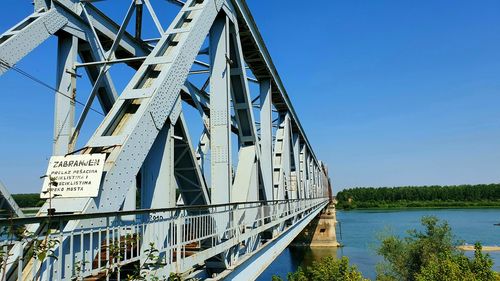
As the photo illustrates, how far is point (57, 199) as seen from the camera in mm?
4375

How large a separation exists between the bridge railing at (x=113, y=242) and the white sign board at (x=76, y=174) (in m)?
0.37

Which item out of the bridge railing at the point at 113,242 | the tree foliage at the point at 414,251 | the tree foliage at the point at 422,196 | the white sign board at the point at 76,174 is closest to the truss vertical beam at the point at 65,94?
the bridge railing at the point at 113,242

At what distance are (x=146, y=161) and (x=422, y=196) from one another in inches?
6534

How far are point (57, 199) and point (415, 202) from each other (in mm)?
166184

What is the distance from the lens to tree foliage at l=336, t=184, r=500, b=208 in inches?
5907

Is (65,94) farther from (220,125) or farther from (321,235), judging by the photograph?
(321,235)

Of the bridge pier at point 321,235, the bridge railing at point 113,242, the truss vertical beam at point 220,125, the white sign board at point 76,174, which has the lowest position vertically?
the bridge pier at point 321,235

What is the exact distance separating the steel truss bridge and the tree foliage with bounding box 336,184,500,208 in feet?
508

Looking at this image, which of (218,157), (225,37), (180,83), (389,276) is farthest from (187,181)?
(389,276)

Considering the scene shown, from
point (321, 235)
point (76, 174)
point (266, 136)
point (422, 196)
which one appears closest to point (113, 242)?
point (76, 174)

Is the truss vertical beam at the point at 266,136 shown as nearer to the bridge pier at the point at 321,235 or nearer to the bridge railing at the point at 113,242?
the bridge railing at the point at 113,242

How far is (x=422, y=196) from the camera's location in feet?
510

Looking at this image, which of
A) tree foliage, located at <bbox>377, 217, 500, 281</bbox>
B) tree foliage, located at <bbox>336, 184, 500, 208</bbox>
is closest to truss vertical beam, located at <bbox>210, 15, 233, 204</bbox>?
tree foliage, located at <bbox>377, 217, 500, 281</bbox>

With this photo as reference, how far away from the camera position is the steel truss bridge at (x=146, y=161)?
148 inches
